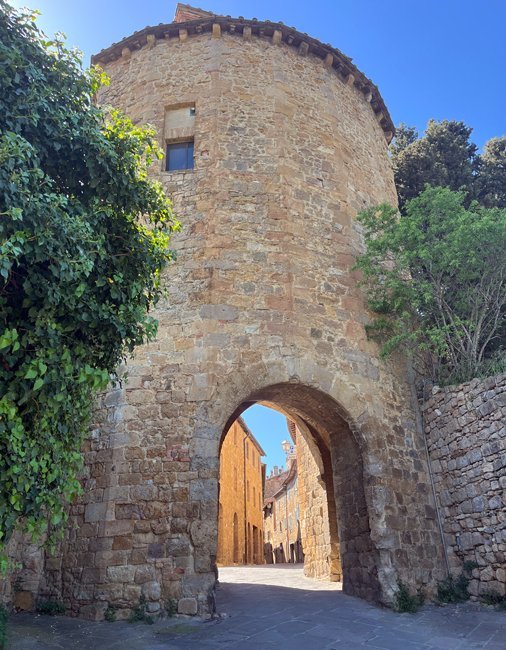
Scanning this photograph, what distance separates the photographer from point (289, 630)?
609cm

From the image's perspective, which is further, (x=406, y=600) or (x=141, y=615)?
(x=406, y=600)

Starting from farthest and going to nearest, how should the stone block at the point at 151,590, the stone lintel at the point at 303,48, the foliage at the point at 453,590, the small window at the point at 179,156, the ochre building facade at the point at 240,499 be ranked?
the ochre building facade at the point at 240,499
the stone lintel at the point at 303,48
the small window at the point at 179,156
the foliage at the point at 453,590
the stone block at the point at 151,590

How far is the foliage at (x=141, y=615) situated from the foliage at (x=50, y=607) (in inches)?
39.6

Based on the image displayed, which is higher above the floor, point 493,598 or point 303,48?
point 303,48

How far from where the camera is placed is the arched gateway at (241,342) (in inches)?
270

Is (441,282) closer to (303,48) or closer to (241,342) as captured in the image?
(241,342)

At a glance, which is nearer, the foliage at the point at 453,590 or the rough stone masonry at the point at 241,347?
the rough stone masonry at the point at 241,347

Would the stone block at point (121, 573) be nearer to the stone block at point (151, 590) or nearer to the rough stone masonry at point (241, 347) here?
the rough stone masonry at point (241, 347)

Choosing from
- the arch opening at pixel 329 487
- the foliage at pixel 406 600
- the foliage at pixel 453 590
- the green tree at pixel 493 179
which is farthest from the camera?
the green tree at pixel 493 179

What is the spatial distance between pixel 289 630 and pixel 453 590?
116 inches

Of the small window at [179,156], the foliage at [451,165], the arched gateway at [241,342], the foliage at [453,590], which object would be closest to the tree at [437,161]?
the foliage at [451,165]

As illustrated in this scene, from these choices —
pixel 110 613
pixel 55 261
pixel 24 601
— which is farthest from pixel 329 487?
pixel 55 261

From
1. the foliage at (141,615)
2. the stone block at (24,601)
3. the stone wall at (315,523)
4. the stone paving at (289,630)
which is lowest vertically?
the stone paving at (289,630)

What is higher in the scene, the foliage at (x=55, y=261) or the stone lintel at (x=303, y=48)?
the stone lintel at (x=303, y=48)
